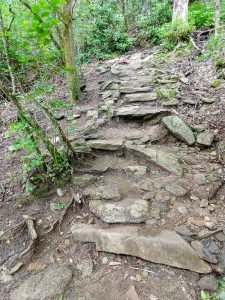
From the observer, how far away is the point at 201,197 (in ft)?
9.23

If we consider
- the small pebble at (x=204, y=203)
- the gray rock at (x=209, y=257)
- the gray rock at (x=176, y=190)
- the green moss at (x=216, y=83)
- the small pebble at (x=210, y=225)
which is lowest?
the small pebble at (x=204, y=203)

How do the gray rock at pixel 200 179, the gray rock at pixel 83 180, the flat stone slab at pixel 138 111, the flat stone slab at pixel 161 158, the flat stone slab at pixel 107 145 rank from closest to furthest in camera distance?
the gray rock at pixel 200 179
the gray rock at pixel 83 180
the flat stone slab at pixel 161 158
the flat stone slab at pixel 107 145
the flat stone slab at pixel 138 111

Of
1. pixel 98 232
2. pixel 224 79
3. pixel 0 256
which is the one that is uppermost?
pixel 224 79

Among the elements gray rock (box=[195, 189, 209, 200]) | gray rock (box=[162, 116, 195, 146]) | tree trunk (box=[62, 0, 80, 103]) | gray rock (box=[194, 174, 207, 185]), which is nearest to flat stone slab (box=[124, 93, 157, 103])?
gray rock (box=[162, 116, 195, 146])

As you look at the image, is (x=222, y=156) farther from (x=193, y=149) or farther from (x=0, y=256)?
(x=0, y=256)

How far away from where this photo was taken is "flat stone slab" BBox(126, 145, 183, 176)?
10.9 feet

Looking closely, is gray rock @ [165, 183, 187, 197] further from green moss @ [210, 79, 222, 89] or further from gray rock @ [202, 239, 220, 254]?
green moss @ [210, 79, 222, 89]

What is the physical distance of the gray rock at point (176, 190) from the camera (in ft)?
9.39

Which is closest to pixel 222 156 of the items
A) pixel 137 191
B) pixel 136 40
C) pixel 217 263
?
pixel 137 191

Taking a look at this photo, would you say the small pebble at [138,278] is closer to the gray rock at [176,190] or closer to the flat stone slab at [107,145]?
the gray rock at [176,190]

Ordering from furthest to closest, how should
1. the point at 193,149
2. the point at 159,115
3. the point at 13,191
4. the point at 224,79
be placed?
the point at 224,79 → the point at 159,115 → the point at 193,149 → the point at 13,191

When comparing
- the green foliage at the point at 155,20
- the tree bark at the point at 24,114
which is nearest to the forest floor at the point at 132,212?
the tree bark at the point at 24,114

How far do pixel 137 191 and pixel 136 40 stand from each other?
36.2 ft

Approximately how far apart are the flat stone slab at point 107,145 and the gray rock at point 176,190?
1.15 metres
